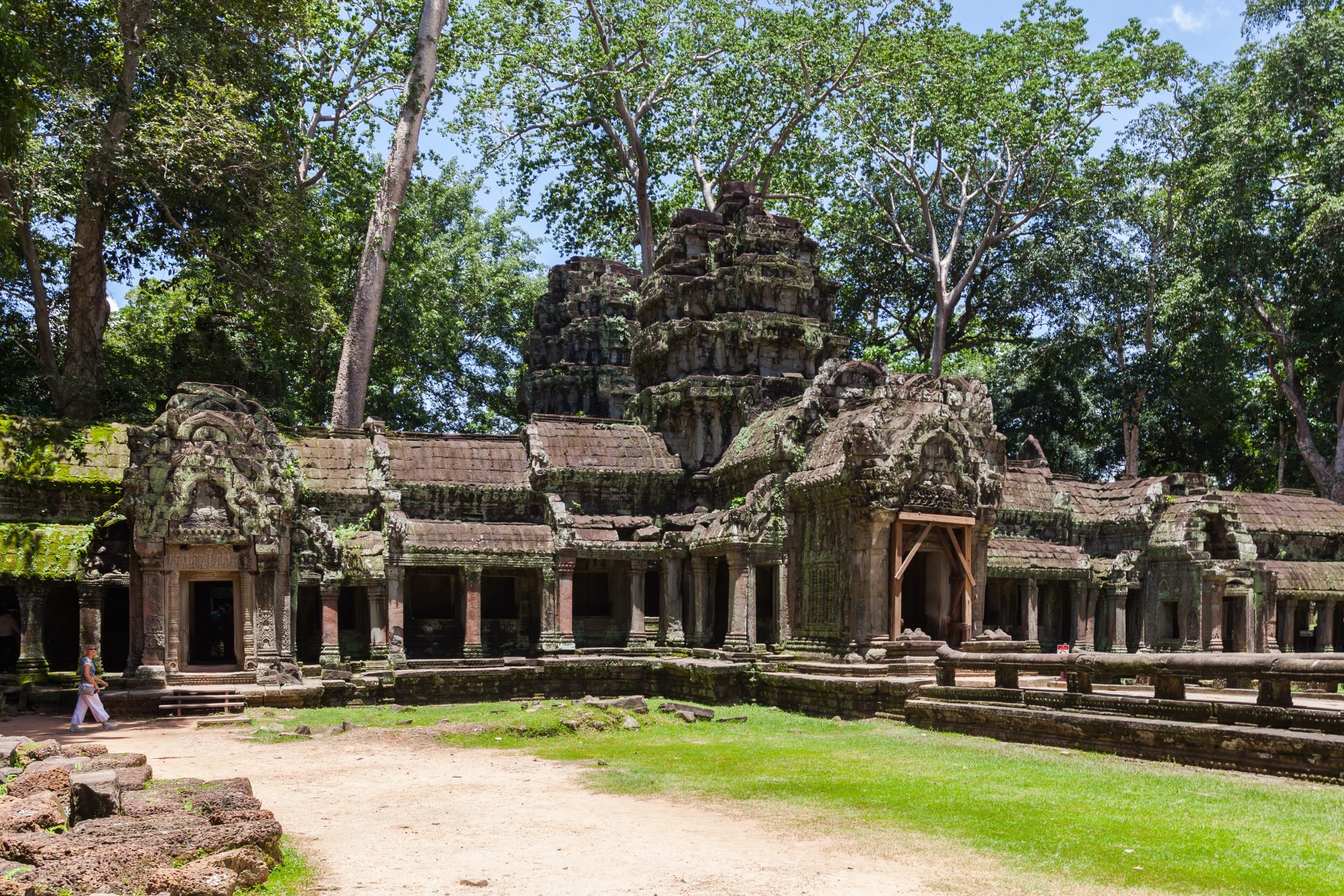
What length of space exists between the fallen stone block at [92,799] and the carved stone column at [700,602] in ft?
52.2

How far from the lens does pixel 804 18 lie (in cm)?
3656

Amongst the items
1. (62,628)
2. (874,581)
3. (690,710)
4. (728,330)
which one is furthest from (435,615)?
(874,581)

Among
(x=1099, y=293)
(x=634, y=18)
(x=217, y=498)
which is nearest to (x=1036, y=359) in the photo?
(x=1099, y=293)

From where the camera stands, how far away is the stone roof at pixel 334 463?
22.6 metres

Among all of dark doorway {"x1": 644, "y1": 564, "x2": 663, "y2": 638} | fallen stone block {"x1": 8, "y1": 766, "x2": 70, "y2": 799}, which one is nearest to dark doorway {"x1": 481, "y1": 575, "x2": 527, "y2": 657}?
dark doorway {"x1": 644, "y1": 564, "x2": 663, "y2": 638}

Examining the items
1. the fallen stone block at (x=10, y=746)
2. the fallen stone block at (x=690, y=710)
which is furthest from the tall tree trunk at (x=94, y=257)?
the fallen stone block at (x=690, y=710)

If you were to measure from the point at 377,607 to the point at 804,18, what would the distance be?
81.1ft

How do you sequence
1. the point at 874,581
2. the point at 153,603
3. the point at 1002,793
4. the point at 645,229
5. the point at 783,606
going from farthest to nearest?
the point at 645,229
the point at 783,606
the point at 874,581
the point at 153,603
the point at 1002,793

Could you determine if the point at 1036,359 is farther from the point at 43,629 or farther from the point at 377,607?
the point at 43,629

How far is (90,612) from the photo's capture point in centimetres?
1897

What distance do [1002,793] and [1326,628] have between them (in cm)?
2107

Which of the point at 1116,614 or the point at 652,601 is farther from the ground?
the point at 652,601

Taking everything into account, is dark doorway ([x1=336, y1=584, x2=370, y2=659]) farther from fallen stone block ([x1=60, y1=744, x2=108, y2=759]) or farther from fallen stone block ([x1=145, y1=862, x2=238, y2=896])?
fallen stone block ([x1=145, y1=862, x2=238, y2=896])

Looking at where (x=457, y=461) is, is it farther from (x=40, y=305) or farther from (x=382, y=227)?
(x=40, y=305)
